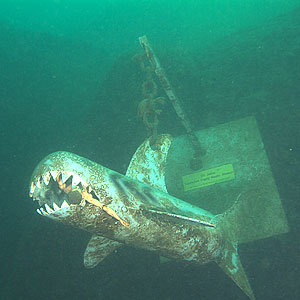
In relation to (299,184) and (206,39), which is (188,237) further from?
(206,39)

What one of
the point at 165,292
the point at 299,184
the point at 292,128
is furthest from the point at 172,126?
the point at 165,292

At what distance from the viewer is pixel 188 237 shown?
2533 millimetres

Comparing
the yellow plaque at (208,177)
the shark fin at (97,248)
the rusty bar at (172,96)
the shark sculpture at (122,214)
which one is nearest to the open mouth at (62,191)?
the shark sculpture at (122,214)

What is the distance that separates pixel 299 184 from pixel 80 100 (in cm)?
640

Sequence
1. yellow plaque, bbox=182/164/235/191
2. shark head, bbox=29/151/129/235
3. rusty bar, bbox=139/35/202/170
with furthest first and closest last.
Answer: yellow plaque, bbox=182/164/235/191
rusty bar, bbox=139/35/202/170
shark head, bbox=29/151/129/235

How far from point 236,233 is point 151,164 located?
1593 mm

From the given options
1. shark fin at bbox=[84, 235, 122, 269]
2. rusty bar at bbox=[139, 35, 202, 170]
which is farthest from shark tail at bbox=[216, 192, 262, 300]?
shark fin at bbox=[84, 235, 122, 269]

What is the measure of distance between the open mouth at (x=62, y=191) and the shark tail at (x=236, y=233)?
5.77 feet

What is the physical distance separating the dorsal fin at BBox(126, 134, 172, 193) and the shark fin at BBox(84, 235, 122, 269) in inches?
35.7

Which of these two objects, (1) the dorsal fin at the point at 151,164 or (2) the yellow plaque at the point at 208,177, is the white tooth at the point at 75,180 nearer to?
(1) the dorsal fin at the point at 151,164

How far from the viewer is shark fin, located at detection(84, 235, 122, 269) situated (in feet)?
9.58

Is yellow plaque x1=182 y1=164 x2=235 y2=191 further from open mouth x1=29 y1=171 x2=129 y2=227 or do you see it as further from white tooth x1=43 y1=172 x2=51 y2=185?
white tooth x1=43 y1=172 x2=51 y2=185

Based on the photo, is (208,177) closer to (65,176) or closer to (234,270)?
(234,270)

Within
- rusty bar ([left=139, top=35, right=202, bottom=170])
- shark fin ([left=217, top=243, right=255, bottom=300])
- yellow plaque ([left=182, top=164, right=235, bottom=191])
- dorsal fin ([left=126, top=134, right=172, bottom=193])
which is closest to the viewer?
rusty bar ([left=139, top=35, right=202, bottom=170])
